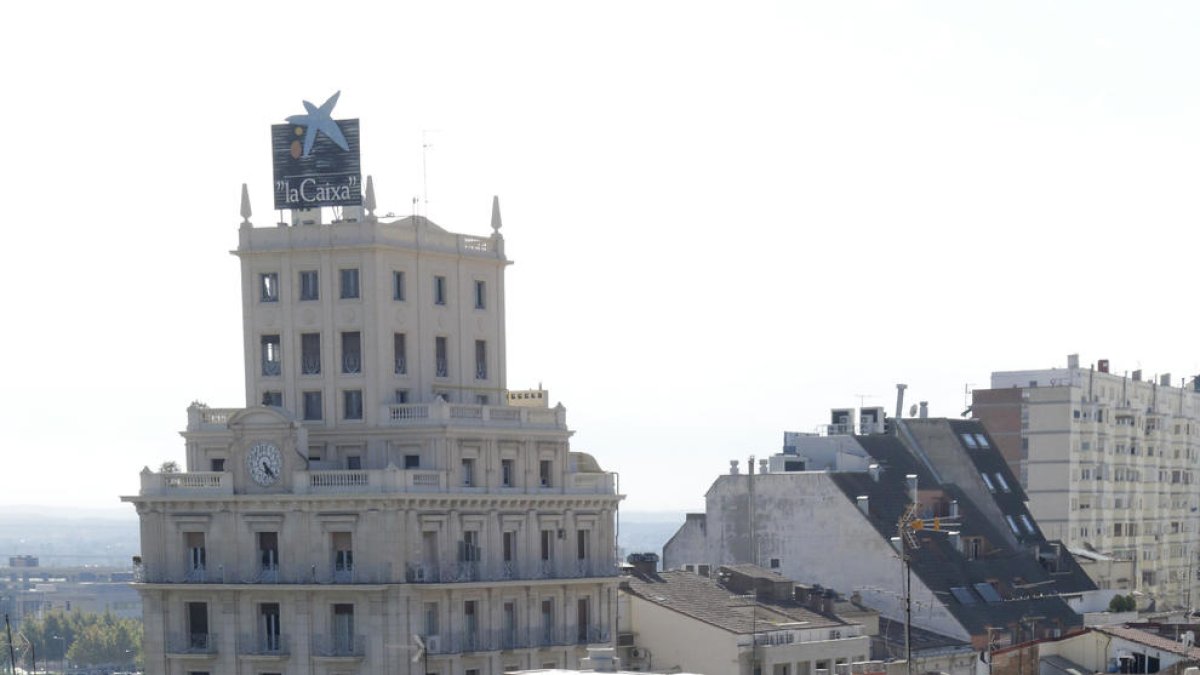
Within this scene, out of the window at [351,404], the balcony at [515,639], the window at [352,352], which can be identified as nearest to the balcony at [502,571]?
the balcony at [515,639]

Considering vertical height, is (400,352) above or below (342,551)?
above

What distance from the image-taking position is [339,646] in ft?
376

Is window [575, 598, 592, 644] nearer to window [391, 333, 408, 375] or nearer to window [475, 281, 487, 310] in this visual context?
window [391, 333, 408, 375]

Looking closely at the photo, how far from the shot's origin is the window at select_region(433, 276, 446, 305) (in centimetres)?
12344

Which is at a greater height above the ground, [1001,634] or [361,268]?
[361,268]

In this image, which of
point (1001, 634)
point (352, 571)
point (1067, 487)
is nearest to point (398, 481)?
point (352, 571)

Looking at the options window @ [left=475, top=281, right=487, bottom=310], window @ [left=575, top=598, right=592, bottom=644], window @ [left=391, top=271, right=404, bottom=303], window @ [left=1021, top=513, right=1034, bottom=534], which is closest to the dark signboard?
window @ [left=391, top=271, right=404, bottom=303]

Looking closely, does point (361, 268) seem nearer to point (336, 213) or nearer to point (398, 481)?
point (336, 213)

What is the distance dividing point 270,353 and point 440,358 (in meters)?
8.53

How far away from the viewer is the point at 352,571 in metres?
115

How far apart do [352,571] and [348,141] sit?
864 inches

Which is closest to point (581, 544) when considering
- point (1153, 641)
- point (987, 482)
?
point (1153, 641)

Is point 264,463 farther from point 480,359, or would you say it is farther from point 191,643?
point 480,359

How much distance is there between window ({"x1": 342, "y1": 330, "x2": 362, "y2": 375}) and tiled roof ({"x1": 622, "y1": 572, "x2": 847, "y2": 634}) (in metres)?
Answer: 20.1
